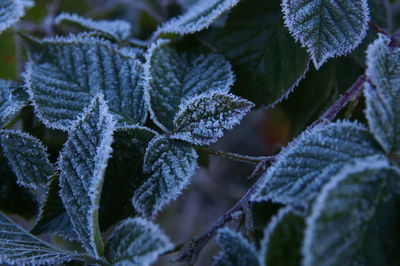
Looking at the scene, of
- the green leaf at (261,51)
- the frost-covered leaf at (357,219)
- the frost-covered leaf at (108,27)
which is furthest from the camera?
the frost-covered leaf at (108,27)

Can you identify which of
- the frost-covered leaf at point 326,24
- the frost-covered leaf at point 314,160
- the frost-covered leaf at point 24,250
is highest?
the frost-covered leaf at point 326,24

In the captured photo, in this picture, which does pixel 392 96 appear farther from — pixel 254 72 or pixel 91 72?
pixel 91 72

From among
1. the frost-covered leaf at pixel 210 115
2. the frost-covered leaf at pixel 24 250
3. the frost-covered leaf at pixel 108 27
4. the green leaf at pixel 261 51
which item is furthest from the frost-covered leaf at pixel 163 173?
the frost-covered leaf at pixel 108 27

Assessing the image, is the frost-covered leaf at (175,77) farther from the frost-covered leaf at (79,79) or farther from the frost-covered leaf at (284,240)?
the frost-covered leaf at (284,240)

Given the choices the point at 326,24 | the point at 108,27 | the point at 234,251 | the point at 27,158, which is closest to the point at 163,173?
the point at 234,251

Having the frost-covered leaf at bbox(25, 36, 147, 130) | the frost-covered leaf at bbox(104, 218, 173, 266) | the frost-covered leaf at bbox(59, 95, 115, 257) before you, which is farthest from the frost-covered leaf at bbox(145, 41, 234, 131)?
the frost-covered leaf at bbox(104, 218, 173, 266)

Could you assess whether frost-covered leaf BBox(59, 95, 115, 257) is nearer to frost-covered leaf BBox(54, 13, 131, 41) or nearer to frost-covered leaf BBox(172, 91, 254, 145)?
frost-covered leaf BBox(172, 91, 254, 145)
